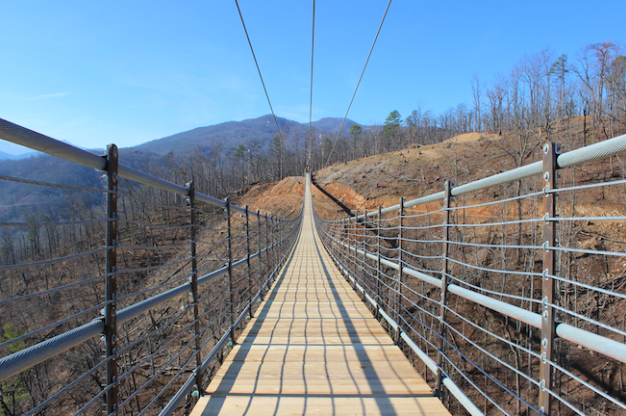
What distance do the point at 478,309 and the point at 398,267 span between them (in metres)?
18.1

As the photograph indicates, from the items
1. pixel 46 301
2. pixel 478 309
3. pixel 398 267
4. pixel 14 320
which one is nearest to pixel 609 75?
pixel 478 309

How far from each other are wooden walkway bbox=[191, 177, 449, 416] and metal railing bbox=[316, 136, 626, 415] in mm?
231

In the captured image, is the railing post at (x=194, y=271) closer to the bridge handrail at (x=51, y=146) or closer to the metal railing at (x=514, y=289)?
the bridge handrail at (x=51, y=146)

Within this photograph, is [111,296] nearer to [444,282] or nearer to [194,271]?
[194,271]

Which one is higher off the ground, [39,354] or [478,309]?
[39,354]

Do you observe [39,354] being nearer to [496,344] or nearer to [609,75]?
[496,344]

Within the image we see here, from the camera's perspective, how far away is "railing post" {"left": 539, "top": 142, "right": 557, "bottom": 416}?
1.19m

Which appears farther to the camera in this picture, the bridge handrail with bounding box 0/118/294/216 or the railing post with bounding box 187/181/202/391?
the railing post with bounding box 187/181/202/391

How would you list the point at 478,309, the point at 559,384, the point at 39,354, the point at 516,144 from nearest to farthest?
the point at 39,354 → the point at 559,384 → the point at 478,309 → the point at 516,144

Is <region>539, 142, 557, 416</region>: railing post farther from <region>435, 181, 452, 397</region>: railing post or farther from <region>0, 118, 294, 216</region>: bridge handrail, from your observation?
<region>0, 118, 294, 216</region>: bridge handrail

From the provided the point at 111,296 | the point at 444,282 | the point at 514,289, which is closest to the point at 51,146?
the point at 111,296

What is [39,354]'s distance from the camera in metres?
1.00

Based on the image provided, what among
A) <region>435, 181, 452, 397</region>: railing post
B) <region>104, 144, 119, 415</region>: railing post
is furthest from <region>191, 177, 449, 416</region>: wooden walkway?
<region>104, 144, 119, 415</region>: railing post

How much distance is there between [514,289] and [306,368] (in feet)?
65.8
